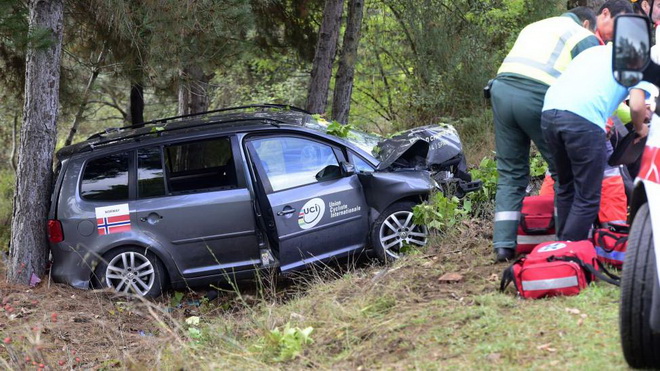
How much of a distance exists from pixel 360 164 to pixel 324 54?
4.73 meters

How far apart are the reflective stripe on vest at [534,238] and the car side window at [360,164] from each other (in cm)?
199

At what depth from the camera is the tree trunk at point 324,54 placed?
12086 mm

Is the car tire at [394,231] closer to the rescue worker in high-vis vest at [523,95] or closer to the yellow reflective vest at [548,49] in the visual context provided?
the rescue worker in high-vis vest at [523,95]

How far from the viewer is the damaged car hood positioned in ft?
26.2

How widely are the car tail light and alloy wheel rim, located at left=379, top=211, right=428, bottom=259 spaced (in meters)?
3.08

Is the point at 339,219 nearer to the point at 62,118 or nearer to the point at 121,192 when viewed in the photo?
the point at 121,192

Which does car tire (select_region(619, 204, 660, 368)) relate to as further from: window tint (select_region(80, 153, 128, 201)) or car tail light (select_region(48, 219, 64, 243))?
car tail light (select_region(48, 219, 64, 243))

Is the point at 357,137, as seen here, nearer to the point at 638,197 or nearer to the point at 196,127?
the point at 196,127

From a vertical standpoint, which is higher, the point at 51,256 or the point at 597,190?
the point at 597,190

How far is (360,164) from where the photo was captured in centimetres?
792

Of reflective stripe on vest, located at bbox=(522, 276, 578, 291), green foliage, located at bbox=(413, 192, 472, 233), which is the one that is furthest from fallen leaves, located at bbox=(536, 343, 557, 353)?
green foliage, located at bbox=(413, 192, 472, 233)

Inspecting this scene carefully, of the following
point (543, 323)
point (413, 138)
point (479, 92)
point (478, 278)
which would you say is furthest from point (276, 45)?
point (543, 323)

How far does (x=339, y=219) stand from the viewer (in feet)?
25.2

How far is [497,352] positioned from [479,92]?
31.5 feet
